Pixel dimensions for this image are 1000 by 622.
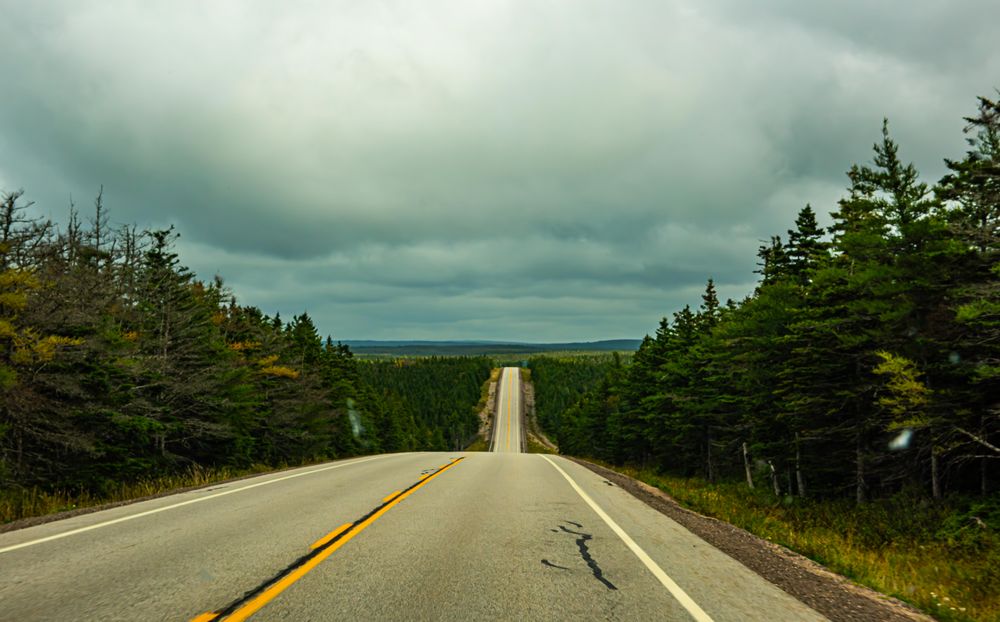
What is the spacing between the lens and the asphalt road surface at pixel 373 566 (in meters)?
4.69

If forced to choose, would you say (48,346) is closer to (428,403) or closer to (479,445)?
(479,445)

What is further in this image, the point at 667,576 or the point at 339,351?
the point at 339,351

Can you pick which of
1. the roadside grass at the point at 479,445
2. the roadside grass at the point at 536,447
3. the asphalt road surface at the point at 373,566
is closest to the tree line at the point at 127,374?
the asphalt road surface at the point at 373,566

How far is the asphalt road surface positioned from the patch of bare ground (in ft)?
0.85

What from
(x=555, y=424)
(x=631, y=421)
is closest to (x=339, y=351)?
(x=631, y=421)

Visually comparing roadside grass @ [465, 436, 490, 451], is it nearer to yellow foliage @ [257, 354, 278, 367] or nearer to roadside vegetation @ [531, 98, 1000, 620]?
yellow foliage @ [257, 354, 278, 367]

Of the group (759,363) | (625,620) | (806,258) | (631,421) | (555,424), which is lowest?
(555,424)


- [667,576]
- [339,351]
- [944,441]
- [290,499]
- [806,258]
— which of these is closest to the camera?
[667,576]

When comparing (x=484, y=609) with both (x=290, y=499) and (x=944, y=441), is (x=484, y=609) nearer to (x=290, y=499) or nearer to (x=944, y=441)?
(x=290, y=499)

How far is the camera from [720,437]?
1420 inches

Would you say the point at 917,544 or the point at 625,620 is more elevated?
the point at 625,620

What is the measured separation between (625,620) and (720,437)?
115 feet

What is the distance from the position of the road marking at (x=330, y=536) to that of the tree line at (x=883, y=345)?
13826 mm

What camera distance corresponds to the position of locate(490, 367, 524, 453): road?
105081mm
